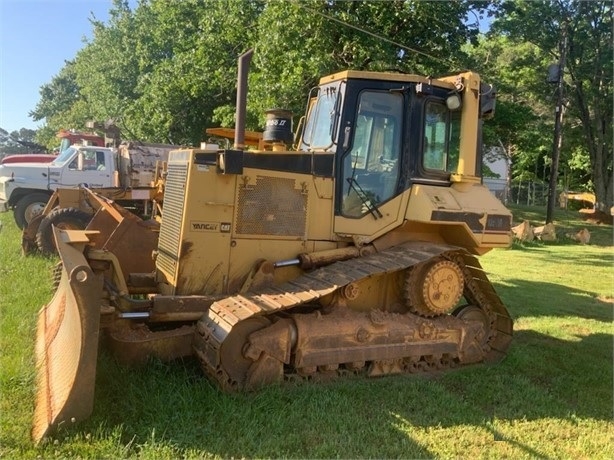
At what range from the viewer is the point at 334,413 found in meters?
4.26

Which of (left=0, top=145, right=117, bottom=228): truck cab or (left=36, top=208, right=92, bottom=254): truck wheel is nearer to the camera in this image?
(left=36, top=208, right=92, bottom=254): truck wheel

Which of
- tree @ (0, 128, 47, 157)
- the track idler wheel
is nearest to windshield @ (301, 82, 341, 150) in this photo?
the track idler wheel

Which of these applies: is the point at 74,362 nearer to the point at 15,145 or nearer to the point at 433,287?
the point at 433,287

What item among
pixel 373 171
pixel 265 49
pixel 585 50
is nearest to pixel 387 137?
pixel 373 171

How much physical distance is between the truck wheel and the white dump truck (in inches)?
99.1

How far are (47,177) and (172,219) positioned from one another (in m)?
10.5

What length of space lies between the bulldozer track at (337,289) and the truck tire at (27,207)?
33.9ft

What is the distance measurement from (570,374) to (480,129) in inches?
105

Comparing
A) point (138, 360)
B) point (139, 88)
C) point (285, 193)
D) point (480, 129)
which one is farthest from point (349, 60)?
point (139, 88)

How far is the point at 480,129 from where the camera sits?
5.81 meters

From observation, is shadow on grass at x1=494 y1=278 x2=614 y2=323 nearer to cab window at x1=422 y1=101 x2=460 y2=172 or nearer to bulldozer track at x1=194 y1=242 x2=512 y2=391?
bulldozer track at x1=194 y1=242 x2=512 y2=391

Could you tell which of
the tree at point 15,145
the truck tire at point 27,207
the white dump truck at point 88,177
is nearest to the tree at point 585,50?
the white dump truck at point 88,177

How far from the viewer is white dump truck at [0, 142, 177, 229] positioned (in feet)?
43.1

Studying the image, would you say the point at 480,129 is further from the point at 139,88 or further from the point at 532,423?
the point at 139,88
